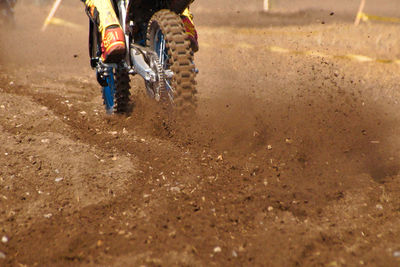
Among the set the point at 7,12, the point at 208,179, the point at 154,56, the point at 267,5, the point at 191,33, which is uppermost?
the point at 191,33

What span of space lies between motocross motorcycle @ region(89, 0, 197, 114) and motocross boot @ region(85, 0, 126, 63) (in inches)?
5.2

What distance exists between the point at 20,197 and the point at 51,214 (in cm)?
38

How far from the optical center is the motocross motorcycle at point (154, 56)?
420 centimetres

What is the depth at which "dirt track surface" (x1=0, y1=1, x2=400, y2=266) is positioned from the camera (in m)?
2.85

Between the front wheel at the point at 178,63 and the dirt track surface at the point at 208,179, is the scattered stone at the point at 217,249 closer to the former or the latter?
the dirt track surface at the point at 208,179

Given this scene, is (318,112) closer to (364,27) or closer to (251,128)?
(251,128)

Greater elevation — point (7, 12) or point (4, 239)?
point (4, 239)

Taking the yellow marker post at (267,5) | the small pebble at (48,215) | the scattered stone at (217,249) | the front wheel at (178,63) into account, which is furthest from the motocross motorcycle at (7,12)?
the scattered stone at (217,249)

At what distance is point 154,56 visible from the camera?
4500 mm

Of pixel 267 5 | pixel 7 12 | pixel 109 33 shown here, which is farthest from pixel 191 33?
pixel 267 5

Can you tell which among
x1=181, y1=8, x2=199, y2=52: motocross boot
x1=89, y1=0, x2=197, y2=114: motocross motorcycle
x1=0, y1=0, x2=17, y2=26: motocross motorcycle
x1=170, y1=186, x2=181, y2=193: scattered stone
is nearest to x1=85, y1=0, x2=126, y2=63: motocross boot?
x1=89, y1=0, x2=197, y2=114: motocross motorcycle

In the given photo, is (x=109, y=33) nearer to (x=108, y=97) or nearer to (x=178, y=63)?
(x=178, y=63)

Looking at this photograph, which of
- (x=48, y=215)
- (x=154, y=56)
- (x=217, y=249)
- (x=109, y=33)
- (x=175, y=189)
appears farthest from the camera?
(x=109, y=33)

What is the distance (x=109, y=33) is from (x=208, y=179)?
191cm
